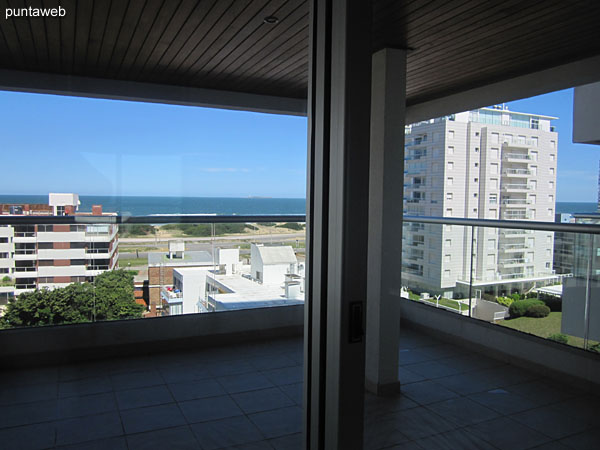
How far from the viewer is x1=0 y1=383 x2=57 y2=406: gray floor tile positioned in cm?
162

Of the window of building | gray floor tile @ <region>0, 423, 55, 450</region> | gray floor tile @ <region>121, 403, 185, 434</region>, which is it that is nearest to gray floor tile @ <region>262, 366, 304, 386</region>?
gray floor tile @ <region>121, 403, 185, 434</region>

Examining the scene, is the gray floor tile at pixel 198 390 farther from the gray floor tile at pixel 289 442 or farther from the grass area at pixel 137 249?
the grass area at pixel 137 249

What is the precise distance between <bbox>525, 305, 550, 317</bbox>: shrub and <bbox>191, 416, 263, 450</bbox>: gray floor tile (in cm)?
110

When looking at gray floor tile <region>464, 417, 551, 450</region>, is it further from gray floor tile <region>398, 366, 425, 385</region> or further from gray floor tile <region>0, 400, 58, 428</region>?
gray floor tile <region>0, 400, 58, 428</region>

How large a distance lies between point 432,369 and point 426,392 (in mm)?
82

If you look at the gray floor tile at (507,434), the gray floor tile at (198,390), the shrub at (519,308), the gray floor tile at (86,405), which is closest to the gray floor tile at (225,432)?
the gray floor tile at (198,390)

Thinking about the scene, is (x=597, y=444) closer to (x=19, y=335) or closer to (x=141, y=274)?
(x=141, y=274)

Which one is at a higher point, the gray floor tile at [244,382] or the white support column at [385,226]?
the white support column at [385,226]

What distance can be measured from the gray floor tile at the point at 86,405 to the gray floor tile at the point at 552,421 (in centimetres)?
151

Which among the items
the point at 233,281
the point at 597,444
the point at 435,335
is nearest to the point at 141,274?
the point at 233,281

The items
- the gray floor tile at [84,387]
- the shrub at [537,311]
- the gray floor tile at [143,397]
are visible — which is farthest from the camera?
the gray floor tile at [143,397]

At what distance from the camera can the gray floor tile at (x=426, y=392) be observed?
1.38 metres

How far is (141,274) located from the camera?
1467 millimetres

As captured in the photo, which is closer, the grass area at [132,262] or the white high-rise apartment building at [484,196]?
the white high-rise apartment building at [484,196]
